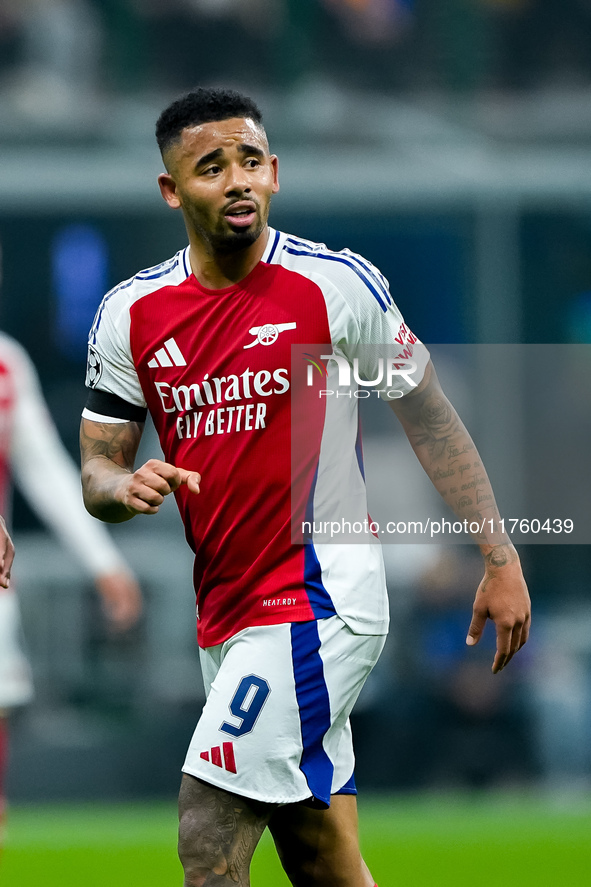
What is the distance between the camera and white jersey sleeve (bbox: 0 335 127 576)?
519 centimetres

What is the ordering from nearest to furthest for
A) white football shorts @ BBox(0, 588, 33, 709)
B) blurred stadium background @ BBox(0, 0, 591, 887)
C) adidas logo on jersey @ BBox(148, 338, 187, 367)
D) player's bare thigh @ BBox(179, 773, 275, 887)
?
player's bare thigh @ BBox(179, 773, 275, 887) → adidas logo on jersey @ BBox(148, 338, 187, 367) → white football shorts @ BBox(0, 588, 33, 709) → blurred stadium background @ BBox(0, 0, 591, 887)

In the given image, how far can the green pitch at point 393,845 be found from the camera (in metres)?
5.94

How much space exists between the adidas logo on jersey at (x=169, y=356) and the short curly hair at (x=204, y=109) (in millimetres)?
509

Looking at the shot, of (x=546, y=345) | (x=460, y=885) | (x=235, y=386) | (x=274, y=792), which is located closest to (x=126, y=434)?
(x=235, y=386)

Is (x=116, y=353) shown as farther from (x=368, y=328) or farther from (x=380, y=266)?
(x=380, y=266)

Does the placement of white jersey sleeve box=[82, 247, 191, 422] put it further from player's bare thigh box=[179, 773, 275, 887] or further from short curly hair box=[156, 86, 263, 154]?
player's bare thigh box=[179, 773, 275, 887]

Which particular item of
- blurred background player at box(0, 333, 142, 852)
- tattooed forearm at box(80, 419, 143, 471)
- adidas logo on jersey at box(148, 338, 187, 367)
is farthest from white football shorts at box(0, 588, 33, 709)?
adidas logo on jersey at box(148, 338, 187, 367)

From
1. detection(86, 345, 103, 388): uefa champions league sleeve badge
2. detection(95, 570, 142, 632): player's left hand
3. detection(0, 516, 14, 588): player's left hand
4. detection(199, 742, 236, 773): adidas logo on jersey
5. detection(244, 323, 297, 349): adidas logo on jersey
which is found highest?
detection(244, 323, 297, 349): adidas logo on jersey

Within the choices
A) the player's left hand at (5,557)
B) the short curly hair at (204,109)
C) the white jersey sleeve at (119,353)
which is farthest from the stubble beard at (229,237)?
the player's left hand at (5,557)

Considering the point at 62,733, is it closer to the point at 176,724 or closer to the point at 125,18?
the point at 176,724

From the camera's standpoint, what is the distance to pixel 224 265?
3424mm

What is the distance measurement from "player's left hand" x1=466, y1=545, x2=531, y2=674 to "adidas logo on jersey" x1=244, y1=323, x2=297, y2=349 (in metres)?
0.74

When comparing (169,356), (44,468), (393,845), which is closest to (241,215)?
(169,356)

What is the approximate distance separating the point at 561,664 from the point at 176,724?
8.13ft
